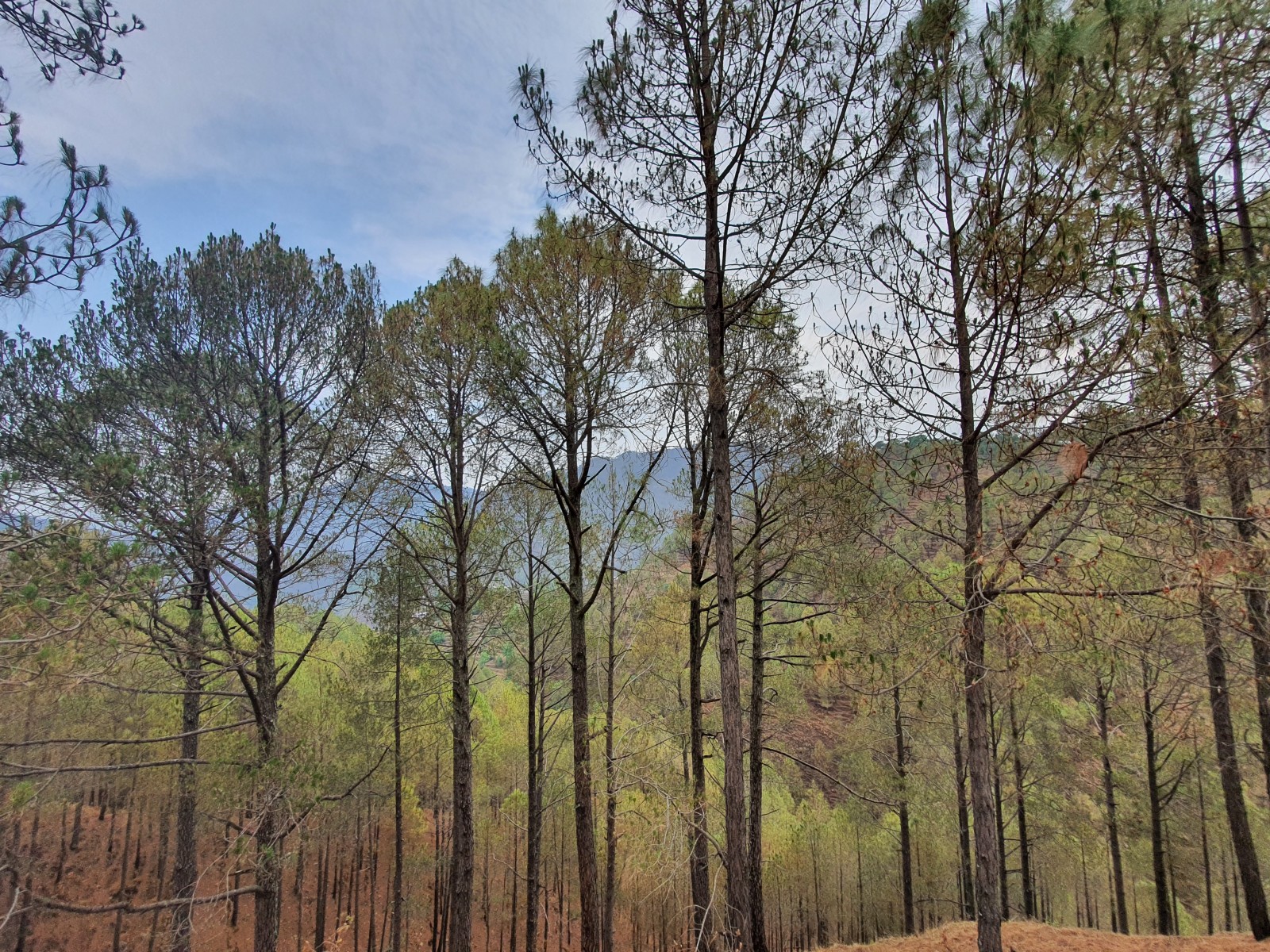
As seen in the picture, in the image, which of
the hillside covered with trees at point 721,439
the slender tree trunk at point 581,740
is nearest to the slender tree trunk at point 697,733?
the hillside covered with trees at point 721,439

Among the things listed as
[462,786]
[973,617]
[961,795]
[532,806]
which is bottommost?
[961,795]

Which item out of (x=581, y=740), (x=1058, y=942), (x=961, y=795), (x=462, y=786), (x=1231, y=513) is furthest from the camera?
(x=961, y=795)

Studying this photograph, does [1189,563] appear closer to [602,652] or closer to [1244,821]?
[1244,821]

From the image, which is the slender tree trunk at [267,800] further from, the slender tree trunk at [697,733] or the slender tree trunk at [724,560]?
the slender tree trunk at [697,733]

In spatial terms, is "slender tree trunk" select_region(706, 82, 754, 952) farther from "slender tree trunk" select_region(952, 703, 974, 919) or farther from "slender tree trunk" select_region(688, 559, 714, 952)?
"slender tree trunk" select_region(952, 703, 974, 919)

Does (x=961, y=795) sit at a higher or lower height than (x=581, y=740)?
lower

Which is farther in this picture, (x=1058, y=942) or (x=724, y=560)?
(x=1058, y=942)

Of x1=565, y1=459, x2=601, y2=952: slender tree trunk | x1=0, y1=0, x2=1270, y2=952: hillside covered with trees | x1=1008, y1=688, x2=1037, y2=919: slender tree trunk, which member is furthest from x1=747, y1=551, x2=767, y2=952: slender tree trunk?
x1=1008, y1=688, x2=1037, y2=919: slender tree trunk

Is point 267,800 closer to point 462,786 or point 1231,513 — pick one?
point 462,786

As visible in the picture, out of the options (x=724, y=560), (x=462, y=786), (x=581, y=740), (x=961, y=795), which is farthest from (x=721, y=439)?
(x=961, y=795)

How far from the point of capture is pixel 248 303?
5480mm

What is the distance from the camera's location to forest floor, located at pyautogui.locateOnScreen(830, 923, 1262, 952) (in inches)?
256

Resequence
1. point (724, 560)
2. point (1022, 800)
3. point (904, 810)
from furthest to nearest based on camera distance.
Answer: point (1022, 800) → point (904, 810) → point (724, 560)

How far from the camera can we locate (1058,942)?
742 cm
